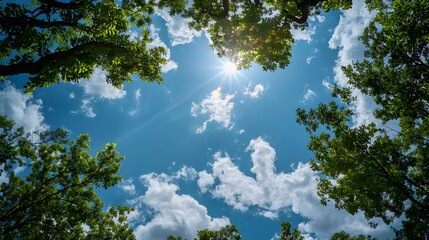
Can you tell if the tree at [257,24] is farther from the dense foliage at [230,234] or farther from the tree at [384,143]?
the dense foliage at [230,234]

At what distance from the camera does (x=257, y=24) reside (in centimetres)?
1171

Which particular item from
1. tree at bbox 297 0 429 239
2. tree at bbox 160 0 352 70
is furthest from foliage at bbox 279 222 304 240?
tree at bbox 160 0 352 70

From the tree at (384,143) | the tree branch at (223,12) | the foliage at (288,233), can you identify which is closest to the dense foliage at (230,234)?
the foliage at (288,233)

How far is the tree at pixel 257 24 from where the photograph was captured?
39.8 feet

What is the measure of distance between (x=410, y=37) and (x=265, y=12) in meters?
6.74

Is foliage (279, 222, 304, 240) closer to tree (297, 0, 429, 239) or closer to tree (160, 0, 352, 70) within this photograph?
tree (297, 0, 429, 239)

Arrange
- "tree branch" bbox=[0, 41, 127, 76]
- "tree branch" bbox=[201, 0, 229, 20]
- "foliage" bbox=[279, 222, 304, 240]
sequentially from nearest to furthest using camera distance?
1. "tree branch" bbox=[0, 41, 127, 76]
2. "tree branch" bbox=[201, 0, 229, 20]
3. "foliage" bbox=[279, 222, 304, 240]

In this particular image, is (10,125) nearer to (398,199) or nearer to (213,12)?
(213,12)

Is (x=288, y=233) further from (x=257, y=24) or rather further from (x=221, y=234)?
(x=257, y=24)

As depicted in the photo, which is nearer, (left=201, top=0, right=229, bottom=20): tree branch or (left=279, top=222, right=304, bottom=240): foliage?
(left=201, top=0, right=229, bottom=20): tree branch

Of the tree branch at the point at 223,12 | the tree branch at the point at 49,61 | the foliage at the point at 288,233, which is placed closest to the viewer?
the tree branch at the point at 49,61

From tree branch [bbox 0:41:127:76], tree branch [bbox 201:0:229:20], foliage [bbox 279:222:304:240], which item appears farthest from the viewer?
foliage [bbox 279:222:304:240]

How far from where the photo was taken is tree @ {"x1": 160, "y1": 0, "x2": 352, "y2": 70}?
12.1 metres

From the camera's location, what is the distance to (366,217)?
16344 millimetres
